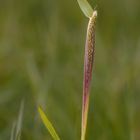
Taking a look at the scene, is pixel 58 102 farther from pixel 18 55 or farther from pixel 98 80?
pixel 18 55

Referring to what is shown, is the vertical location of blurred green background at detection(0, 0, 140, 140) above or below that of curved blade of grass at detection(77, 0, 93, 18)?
below

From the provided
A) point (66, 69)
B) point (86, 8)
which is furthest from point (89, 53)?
point (66, 69)

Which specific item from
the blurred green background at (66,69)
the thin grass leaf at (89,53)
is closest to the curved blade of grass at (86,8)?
the thin grass leaf at (89,53)

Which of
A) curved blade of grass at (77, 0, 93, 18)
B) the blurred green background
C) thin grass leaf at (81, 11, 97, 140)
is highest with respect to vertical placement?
curved blade of grass at (77, 0, 93, 18)

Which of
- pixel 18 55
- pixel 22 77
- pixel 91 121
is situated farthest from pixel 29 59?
pixel 91 121

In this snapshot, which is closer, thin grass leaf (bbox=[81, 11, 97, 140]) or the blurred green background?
thin grass leaf (bbox=[81, 11, 97, 140])

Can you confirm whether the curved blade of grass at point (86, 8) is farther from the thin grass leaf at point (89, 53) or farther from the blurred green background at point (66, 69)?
the blurred green background at point (66, 69)

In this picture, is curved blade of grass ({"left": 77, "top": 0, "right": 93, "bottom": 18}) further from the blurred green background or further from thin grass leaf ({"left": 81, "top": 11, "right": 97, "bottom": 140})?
the blurred green background

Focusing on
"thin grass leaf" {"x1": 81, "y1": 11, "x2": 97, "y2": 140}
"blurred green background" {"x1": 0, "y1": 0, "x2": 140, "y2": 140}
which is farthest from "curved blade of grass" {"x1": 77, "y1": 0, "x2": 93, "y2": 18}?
"blurred green background" {"x1": 0, "y1": 0, "x2": 140, "y2": 140}

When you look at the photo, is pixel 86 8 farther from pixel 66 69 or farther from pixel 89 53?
pixel 66 69
